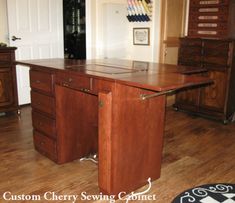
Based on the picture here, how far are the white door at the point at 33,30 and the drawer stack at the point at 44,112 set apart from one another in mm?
1893

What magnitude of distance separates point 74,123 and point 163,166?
0.92m

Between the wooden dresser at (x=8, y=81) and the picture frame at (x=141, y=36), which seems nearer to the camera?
the wooden dresser at (x=8, y=81)

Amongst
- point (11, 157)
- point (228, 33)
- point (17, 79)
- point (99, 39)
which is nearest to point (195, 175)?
point (11, 157)

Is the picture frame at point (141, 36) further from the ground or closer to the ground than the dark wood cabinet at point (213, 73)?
further from the ground

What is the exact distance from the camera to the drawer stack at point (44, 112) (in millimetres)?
2617

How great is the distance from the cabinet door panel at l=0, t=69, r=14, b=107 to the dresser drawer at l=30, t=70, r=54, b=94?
1436 millimetres

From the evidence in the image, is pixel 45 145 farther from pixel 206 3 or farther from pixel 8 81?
pixel 206 3

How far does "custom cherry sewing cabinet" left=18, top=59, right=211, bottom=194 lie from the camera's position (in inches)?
78.9

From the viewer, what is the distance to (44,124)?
2754 mm

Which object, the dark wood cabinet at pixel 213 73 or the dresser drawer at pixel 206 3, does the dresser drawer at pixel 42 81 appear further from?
the dresser drawer at pixel 206 3

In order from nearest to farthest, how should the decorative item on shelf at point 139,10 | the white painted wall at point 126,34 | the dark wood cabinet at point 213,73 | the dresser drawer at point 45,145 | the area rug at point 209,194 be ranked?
the area rug at point 209,194 → the dresser drawer at point 45,145 → the dark wood cabinet at point 213,73 → the decorative item on shelf at point 139,10 → the white painted wall at point 126,34

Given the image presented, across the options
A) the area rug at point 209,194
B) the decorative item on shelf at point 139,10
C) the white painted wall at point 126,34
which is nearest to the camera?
the area rug at point 209,194

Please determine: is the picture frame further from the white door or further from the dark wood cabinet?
the white door

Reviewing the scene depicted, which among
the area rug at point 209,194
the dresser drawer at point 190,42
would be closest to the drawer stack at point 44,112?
the area rug at point 209,194
